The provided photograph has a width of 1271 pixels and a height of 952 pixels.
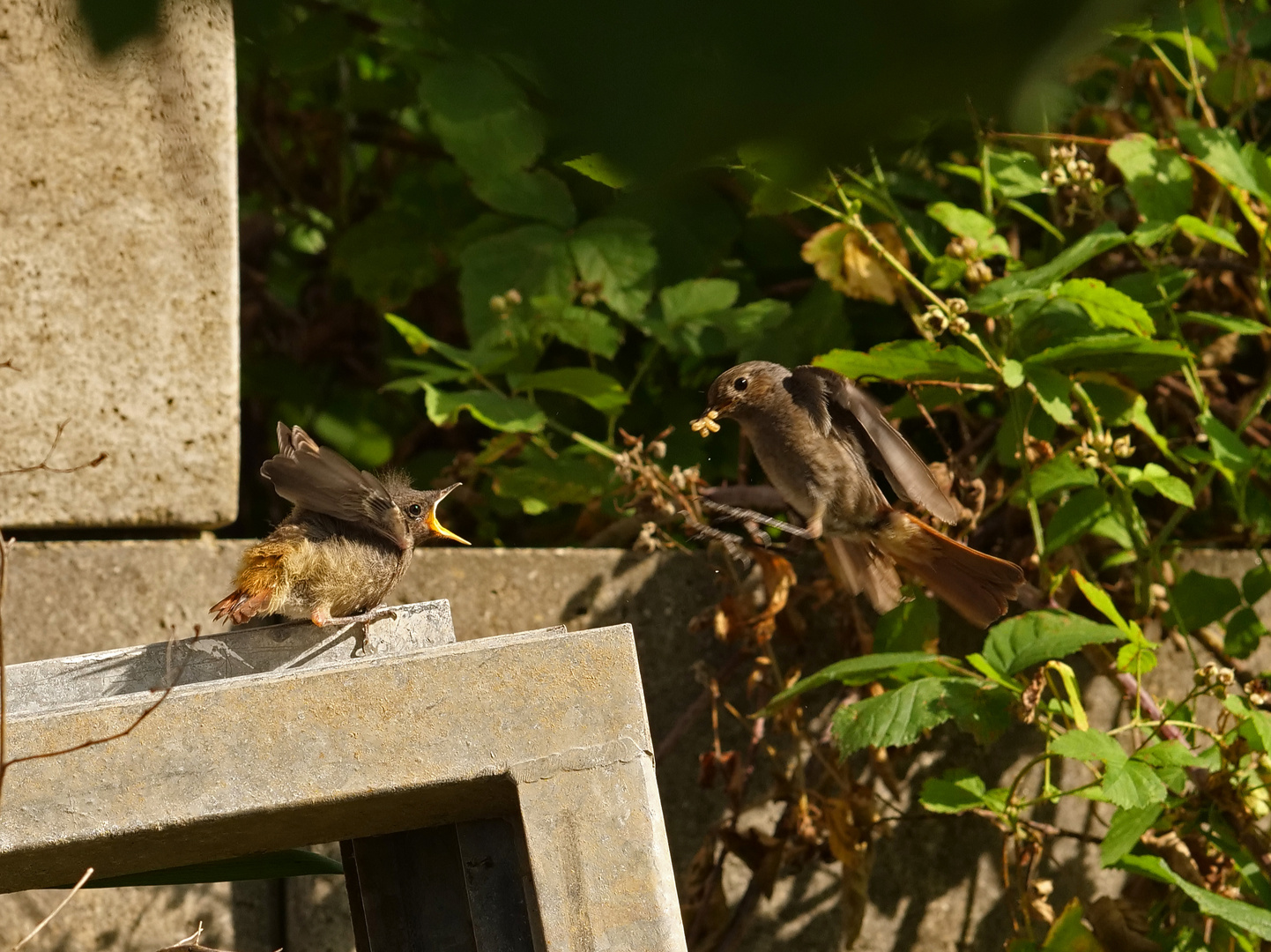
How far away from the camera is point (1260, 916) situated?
2154mm

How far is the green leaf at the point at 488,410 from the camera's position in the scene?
2871 millimetres

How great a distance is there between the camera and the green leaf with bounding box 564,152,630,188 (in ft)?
1.80

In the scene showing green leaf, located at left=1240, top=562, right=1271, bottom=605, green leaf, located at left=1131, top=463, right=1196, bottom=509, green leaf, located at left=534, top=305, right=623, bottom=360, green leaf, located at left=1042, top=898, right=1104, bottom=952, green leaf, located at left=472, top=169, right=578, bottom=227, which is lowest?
green leaf, located at left=1042, top=898, right=1104, bottom=952

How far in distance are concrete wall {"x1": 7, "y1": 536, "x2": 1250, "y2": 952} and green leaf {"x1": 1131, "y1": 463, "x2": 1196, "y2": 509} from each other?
616mm

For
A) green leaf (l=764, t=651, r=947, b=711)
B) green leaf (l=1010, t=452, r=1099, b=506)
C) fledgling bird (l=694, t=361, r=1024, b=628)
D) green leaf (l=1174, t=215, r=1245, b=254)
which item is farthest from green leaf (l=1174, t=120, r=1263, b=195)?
green leaf (l=764, t=651, r=947, b=711)

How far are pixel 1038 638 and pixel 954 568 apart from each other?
21 cm

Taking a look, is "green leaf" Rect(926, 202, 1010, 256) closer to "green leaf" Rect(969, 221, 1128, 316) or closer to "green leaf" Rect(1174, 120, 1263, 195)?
"green leaf" Rect(969, 221, 1128, 316)

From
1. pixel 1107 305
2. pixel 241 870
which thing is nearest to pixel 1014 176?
pixel 1107 305

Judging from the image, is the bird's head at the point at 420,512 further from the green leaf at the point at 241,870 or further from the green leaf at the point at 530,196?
the green leaf at the point at 530,196

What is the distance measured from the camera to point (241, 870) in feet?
6.65

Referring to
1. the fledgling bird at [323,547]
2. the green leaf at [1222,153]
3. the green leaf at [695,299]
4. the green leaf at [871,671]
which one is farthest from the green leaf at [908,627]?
the green leaf at [1222,153]

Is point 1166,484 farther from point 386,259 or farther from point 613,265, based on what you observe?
point 386,259

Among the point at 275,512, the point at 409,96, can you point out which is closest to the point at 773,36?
the point at 275,512

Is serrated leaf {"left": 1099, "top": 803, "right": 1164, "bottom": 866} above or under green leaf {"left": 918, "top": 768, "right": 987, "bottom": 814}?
above
